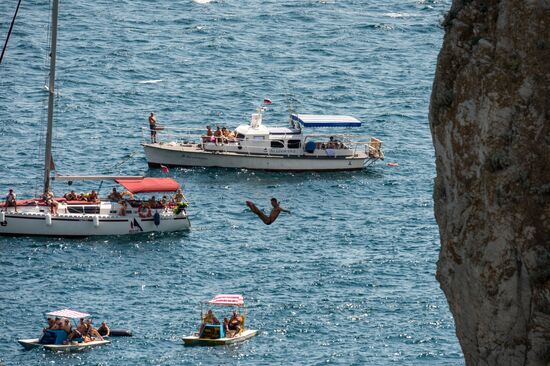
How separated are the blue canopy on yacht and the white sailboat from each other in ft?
52.5

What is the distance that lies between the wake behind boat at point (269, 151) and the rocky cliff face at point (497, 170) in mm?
66668

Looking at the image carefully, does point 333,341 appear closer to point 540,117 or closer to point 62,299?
point 62,299

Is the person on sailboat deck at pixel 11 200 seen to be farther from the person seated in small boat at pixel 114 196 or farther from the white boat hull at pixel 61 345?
the white boat hull at pixel 61 345

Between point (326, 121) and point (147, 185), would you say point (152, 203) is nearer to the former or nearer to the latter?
point (147, 185)

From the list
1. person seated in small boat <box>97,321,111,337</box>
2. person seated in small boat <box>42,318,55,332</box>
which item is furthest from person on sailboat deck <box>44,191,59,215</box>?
person seated in small boat <box>42,318,55,332</box>

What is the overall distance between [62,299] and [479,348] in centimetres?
4367

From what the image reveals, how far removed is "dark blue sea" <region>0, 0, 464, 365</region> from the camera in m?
66.1

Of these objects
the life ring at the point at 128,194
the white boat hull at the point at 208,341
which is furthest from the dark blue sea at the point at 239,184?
the life ring at the point at 128,194

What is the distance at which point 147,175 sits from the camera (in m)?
94.1

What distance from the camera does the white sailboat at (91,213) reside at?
80312 mm

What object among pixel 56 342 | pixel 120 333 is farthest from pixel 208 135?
pixel 56 342

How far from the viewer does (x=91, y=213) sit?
269ft

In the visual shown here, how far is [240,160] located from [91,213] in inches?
649

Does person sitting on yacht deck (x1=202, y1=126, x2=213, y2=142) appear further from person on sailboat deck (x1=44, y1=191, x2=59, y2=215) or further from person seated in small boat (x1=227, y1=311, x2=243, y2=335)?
person seated in small boat (x1=227, y1=311, x2=243, y2=335)
